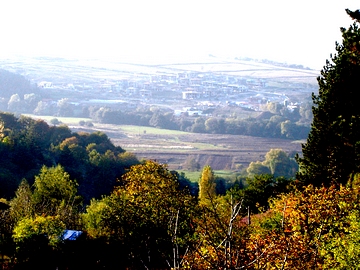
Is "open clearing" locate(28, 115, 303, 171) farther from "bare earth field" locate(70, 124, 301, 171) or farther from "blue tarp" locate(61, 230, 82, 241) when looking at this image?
"blue tarp" locate(61, 230, 82, 241)

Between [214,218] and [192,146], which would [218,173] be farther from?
[214,218]

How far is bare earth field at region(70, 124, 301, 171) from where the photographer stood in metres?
74.0

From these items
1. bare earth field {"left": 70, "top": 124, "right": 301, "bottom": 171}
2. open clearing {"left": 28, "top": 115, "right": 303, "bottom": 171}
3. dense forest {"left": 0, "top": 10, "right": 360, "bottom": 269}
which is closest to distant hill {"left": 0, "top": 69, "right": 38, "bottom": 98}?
open clearing {"left": 28, "top": 115, "right": 303, "bottom": 171}

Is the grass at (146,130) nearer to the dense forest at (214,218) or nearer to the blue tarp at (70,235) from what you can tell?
the dense forest at (214,218)

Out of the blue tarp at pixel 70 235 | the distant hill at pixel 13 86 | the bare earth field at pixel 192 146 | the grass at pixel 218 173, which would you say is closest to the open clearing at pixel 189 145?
the bare earth field at pixel 192 146

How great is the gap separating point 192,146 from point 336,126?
6380 centimetres

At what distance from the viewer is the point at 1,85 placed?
4449 inches

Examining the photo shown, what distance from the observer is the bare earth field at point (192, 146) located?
74000 millimetres

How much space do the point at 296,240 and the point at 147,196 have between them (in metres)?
7.22

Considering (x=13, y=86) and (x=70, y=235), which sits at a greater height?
(x=70, y=235)

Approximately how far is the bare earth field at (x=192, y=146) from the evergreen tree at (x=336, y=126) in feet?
154

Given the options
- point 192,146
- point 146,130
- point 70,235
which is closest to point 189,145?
point 192,146

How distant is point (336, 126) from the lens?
67.5 feet

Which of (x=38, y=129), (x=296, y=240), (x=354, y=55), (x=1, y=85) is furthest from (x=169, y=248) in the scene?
(x=1, y=85)
